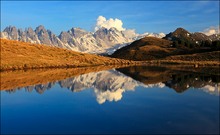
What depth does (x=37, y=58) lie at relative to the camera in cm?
11775

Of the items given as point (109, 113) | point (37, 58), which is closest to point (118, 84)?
point (109, 113)

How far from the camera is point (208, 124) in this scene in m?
23.7

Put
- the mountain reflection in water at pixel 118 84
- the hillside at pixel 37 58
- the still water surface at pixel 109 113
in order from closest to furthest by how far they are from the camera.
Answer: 1. the still water surface at pixel 109 113
2. the mountain reflection in water at pixel 118 84
3. the hillside at pixel 37 58

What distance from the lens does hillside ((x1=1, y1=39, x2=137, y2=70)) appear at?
339 feet

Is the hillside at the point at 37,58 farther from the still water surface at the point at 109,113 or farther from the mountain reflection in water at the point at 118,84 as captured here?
the still water surface at the point at 109,113

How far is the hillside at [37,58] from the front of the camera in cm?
10344

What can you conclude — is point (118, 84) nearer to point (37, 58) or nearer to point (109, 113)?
point (109, 113)

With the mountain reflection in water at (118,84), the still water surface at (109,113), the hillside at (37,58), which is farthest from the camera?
the hillside at (37,58)

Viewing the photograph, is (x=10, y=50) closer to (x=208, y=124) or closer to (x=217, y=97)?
(x=217, y=97)

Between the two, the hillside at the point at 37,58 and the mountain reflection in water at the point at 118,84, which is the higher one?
the hillside at the point at 37,58

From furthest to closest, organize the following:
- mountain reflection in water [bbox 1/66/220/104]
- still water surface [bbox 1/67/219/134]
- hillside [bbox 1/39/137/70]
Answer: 1. hillside [bbox 1/39/137/70]
2. mountain reflection in water [bbox 1/66/220/104]
3. still water surface [bbox 1/67/219/134]

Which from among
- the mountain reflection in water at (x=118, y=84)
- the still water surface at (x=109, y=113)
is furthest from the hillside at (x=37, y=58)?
the still water surface at (x=109, y=113)

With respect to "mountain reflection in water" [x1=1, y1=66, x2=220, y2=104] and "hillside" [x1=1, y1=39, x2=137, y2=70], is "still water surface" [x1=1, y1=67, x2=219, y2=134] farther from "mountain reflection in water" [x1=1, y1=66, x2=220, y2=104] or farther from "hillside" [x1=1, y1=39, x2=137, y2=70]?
"hillside" [x1=1, y1=39, x2=137, y2=70]

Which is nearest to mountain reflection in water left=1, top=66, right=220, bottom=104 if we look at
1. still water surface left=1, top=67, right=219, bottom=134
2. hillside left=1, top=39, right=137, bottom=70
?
still water surface left=1, top=67, right=219, bottom=134
